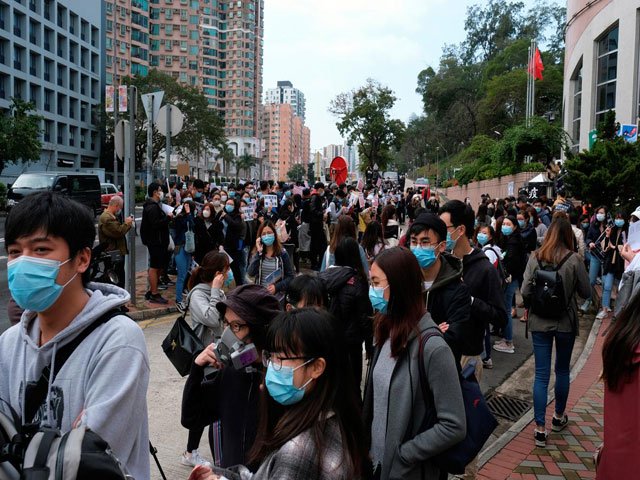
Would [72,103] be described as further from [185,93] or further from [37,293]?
[37,293]

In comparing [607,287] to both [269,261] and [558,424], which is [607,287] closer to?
[558,424]

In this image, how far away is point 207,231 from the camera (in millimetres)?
9891

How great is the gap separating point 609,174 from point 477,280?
819 centimetres

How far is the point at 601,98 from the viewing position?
25.8 meters

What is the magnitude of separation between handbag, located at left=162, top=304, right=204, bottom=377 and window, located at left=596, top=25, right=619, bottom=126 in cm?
2463

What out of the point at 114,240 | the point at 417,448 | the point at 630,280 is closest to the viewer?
the point at 417,448

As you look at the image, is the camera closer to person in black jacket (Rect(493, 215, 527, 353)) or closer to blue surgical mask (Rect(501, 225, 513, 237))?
person in black jacket (Rect(493, 215, 527, 353))

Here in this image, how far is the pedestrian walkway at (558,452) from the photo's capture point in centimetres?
430

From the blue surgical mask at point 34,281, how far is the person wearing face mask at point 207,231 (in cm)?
797

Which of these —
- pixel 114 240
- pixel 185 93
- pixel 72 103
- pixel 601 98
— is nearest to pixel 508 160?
pixel 601 98

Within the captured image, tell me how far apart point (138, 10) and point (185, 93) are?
39162 mm

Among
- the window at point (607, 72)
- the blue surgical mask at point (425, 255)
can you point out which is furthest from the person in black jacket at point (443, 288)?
the window at point (607, 72)

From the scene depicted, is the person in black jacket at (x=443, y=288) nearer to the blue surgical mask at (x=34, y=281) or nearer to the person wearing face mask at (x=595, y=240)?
the blue surgical mask at (x=34, y=281)

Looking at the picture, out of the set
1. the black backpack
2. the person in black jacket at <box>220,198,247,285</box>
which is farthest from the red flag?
the black backpack
